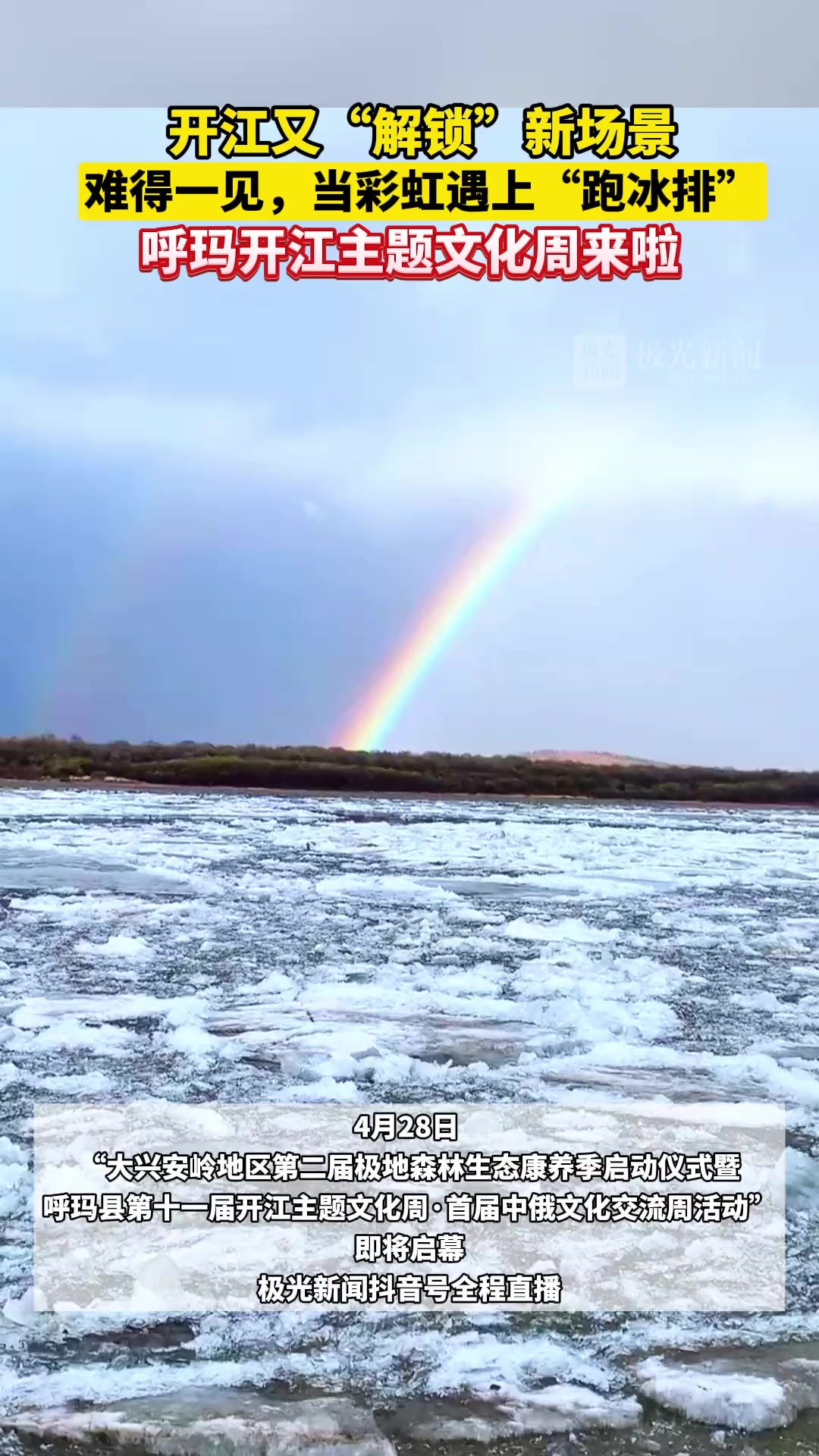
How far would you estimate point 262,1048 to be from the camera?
3.69 meters

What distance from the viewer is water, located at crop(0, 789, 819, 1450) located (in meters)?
1.96

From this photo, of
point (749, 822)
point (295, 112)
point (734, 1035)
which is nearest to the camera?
point (734, 1035)

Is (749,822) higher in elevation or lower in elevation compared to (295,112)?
lower

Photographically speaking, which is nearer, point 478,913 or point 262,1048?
point 262,1048

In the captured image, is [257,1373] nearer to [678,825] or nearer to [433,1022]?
[433,1022]

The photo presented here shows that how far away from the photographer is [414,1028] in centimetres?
399

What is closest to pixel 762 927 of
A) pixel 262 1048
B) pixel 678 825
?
pixel 262 1048

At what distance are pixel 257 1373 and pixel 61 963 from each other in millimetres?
3251

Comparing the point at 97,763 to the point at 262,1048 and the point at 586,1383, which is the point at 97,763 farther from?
the point at 586,1383

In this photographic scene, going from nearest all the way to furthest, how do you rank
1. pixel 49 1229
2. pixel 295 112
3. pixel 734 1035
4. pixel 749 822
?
pixel 49 1229 → pixel 734 1035 → pixel 295 112 → pixel 749 822

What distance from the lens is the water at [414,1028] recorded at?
6.44 feet

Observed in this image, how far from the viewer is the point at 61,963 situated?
494 cm

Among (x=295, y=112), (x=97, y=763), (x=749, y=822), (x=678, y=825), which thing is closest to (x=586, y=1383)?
(x=295, y=112)

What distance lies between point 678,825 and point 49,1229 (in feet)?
48.4
